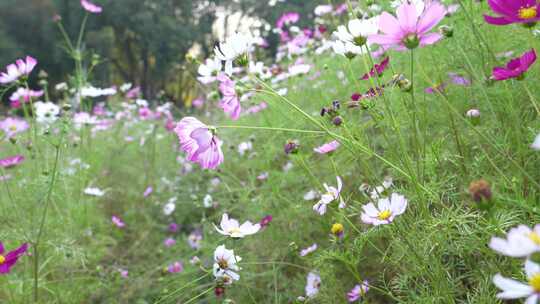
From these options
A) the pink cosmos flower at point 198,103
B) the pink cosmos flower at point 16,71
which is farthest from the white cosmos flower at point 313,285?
the pink cosmos flower at point 198,103

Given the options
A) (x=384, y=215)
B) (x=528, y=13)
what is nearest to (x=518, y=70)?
(x=528, y=13)

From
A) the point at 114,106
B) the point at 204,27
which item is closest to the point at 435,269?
the point at 114,106

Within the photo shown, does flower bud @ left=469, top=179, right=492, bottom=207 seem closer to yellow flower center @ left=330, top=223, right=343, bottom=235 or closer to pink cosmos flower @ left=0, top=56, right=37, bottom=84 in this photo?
yellow flower center @ left=330, top=223, right=343, bottom=235

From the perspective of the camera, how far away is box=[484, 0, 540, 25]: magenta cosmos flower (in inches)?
29.4

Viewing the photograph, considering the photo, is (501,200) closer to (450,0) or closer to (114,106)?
(450,0)

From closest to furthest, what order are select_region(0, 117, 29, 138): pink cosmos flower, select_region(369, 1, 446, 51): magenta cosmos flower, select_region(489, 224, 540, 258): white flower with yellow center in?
select_region(489, 224, 540, 258): white flower with yellow center
select_region(369, 1, 446, 51): magenta cosmos flower
select_region(0, 117, 29, 138): pink cosmos flower

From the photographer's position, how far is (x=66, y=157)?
239 centimetres

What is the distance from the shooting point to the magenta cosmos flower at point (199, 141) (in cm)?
82

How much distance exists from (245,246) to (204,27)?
13.4 meters

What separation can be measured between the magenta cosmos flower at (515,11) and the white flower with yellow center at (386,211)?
329mm

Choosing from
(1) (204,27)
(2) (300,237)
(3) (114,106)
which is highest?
(2) (300,237)

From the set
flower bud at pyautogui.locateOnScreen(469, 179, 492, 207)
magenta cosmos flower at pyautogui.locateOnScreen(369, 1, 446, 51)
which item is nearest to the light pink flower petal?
magenta cosmos flower at pyautogui.locateOnScreen(369, 1, 446, 51)

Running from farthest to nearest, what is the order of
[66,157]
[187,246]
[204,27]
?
Answer: [204,27], [66,157], [187,246]

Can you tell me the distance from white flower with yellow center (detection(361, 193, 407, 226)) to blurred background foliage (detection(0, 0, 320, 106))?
11415mm
